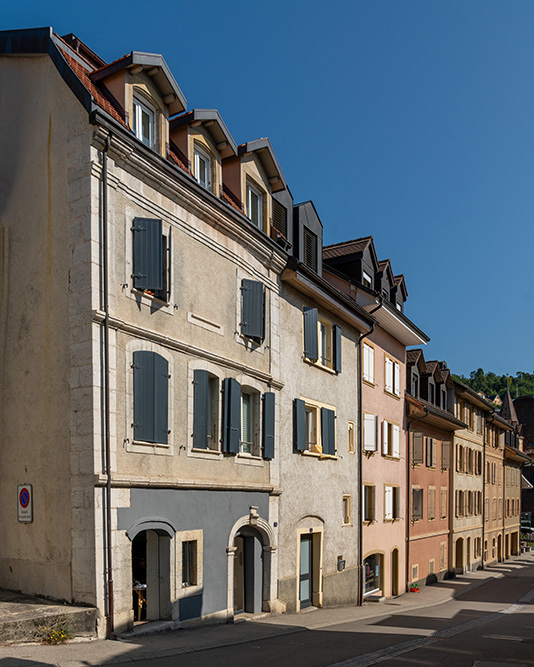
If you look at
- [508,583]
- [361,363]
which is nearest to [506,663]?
[361,363]

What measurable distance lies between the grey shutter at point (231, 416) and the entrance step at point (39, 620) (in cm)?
538

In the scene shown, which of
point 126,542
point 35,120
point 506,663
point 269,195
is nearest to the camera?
point 506,663

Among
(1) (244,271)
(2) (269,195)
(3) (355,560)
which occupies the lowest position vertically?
(3) (355,560)

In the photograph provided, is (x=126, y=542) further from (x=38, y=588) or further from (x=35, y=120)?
(x=35, y=120)

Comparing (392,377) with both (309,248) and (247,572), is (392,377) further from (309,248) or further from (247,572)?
(247,572)

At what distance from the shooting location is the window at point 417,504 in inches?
1288

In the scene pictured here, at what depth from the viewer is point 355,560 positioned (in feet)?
Answer: 81.4

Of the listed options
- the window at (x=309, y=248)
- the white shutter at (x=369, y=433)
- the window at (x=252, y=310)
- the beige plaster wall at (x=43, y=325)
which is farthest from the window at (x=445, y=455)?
the beige plaster wall at (x=43, y=325)

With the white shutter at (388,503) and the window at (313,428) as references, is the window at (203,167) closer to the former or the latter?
the window at (313,428)

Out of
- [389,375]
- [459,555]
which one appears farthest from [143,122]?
[459,555]

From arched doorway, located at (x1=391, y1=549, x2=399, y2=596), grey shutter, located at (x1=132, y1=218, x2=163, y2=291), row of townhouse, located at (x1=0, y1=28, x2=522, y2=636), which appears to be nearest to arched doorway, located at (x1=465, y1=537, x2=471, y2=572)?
arched doorway, located at (x1=391, y1=549, x2=399, y2=596)

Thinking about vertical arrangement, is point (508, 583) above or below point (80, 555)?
below

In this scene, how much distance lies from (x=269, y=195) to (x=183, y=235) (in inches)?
202

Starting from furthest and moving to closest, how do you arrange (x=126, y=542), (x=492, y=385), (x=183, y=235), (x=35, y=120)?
(x=492, y=385) < (x=183, y=235) < (x=35, y=120) < (x=126, y=542)
